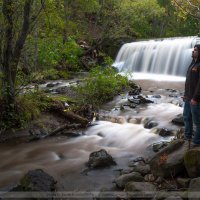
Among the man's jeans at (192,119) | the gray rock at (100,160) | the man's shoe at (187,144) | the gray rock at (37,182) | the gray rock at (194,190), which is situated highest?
the man's jeans at (192,119)

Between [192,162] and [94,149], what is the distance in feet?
11.9

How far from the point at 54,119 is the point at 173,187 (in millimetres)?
5714

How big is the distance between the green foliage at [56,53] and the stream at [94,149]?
262 inches

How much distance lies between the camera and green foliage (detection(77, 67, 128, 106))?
13.0 m

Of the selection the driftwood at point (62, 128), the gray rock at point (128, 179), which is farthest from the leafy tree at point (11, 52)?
the gray rock at point (128, 179)

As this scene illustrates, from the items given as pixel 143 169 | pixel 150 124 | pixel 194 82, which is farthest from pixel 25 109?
pixel 194 82

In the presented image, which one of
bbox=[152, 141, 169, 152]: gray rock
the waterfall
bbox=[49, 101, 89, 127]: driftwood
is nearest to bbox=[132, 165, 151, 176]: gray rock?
bbox=[152, 141, 169, 152]: gray rock

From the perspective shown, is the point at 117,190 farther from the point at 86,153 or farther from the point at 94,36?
the point at 94,36

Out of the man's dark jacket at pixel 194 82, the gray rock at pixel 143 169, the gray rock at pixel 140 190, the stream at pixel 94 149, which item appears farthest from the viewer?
the stream at pixel 94 149

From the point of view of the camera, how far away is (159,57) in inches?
922

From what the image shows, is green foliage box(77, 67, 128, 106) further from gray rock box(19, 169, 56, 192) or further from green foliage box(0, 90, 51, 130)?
gray rock box(19, 169, 56, 192)

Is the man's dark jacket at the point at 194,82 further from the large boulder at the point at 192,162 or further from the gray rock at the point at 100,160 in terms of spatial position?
the gray rock at the point at 100,160

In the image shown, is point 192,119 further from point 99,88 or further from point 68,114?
point 99,88

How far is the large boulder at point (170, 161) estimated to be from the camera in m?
6.30
